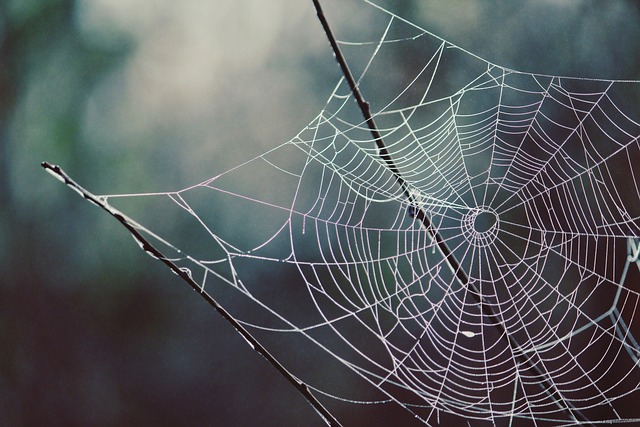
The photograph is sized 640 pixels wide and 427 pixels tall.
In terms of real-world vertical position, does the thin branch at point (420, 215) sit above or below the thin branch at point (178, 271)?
above

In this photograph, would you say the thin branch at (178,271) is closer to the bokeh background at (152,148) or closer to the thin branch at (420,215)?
the thin branch at (420,215)

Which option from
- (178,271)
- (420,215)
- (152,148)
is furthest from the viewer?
(152,148)

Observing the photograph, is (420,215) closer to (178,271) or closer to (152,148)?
(178,271)

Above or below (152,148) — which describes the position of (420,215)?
below

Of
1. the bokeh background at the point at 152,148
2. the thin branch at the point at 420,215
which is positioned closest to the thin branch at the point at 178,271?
the thin branch at the point at 420,215

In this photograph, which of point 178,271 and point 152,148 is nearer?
point 178,271

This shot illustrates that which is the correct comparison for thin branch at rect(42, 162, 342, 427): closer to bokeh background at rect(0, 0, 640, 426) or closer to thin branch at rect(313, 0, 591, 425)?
thin branch at rect(313, 0, 591, 425)

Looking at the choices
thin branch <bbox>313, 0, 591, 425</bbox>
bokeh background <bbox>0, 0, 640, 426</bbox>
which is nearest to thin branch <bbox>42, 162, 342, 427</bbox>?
thin branch <bbox>313, 0, 591, 425</bbox>

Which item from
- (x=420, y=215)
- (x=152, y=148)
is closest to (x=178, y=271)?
(x=420, y=215)

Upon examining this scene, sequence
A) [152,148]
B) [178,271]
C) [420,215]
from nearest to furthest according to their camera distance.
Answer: [178,271], [420,215], [152,148]
